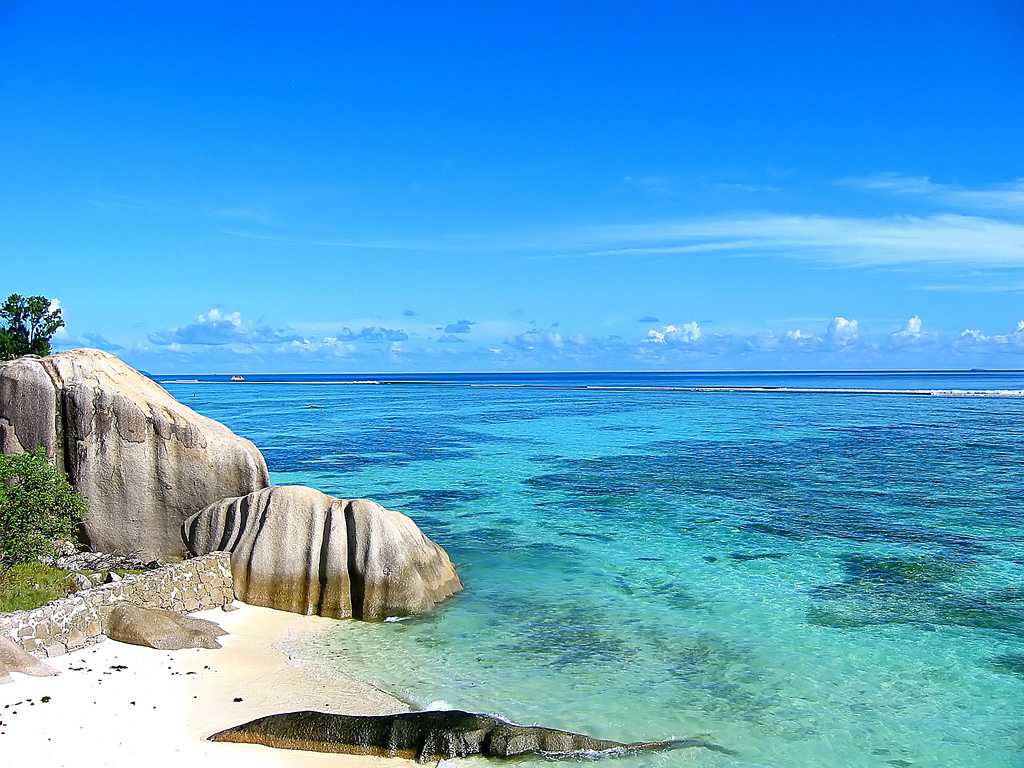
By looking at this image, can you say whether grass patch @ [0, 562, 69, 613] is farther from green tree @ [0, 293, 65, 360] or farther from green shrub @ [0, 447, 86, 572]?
green tree @ [0, 293, 65, 360]

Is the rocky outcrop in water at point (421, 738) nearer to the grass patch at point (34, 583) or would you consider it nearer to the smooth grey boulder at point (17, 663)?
the smooth grey boulder at point (17, 663)

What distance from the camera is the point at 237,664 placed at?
50.4 feet

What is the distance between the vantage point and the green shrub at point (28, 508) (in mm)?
17688

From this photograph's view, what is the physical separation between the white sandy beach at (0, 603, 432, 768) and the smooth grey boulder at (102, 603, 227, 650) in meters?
0.22

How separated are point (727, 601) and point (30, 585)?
16311 millimetres

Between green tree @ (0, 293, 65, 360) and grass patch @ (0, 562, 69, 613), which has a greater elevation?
green tree @ (0, 293, 65, 360)

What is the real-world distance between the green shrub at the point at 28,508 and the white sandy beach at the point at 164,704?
13.6ft

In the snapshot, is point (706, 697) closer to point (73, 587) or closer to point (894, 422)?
point (73, 587)

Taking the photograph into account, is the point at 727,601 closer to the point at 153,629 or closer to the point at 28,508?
the point at 153,629

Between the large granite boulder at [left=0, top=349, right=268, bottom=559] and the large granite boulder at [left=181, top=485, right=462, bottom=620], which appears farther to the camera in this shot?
the large granite boulder at [left=0, top=349, right=268, bottom=559]

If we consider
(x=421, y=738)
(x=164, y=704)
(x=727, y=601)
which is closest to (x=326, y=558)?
(x=164, y=704)

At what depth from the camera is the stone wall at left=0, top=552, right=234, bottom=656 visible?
567 inches

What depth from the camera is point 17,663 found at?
13586 millimetres

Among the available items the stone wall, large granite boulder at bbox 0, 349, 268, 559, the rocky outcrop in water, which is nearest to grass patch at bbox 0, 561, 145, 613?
the stone wall
